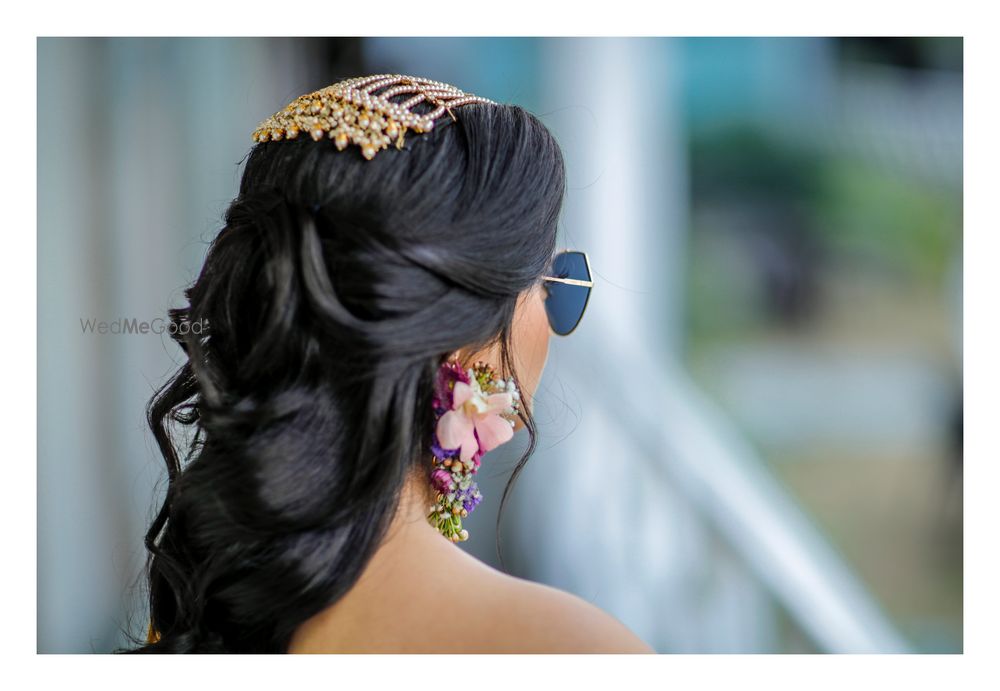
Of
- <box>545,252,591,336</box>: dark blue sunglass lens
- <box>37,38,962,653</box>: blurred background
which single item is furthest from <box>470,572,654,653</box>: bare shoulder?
<box>37,38,962,653</box>: blurred background

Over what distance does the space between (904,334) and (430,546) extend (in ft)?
4.83

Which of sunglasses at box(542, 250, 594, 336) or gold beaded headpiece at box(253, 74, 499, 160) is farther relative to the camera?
sunglasses at box(542, 250, 594, 336)

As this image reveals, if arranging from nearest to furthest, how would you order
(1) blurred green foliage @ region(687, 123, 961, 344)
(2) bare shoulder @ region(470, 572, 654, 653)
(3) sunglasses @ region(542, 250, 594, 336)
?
(2) bare shoulder @ region(470, 572, 654, 653)
(3) sunglasses @ region(542, 250, 594, 336)
(1) blurred green foliage @ region(687, 123, 961, 344)

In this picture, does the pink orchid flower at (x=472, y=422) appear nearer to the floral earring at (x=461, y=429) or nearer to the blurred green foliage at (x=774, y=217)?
the floral earring at (x=461, y=429)

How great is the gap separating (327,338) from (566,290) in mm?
390

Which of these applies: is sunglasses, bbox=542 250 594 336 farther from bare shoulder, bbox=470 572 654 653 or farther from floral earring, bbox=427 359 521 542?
bare shoulder, bbox=470 572 654 653

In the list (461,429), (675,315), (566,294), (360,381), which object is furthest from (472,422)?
(675,315)

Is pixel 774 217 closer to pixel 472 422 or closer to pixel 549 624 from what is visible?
pixel 472 422

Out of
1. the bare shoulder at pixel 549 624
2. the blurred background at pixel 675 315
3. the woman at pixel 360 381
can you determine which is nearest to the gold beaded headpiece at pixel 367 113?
the woman at pixel 360 381

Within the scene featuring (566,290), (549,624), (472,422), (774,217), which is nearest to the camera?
(549,624)

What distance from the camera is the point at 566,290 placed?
1.08 m

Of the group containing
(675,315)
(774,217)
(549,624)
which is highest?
(774,217)

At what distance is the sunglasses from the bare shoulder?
391 millimetres

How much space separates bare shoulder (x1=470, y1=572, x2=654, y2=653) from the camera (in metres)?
0.77
